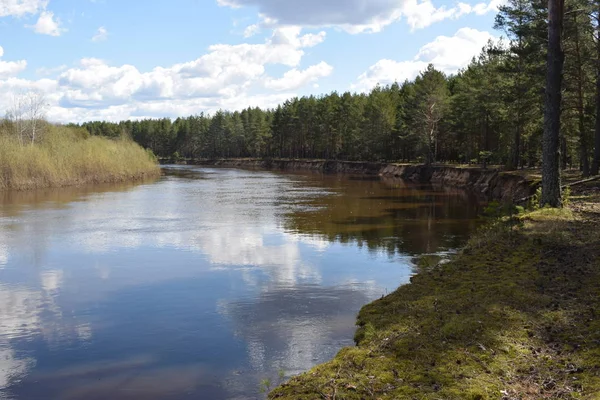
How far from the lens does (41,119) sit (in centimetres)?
7356

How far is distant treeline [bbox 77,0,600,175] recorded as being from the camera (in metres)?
35.4

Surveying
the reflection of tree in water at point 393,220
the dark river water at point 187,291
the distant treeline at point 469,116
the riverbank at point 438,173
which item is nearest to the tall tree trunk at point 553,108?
the distant treeline at point 469,116

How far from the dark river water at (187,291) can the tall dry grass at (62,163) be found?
1871cm

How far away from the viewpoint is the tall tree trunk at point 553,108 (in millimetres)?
20812

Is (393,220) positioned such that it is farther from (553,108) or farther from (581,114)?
(581,114)

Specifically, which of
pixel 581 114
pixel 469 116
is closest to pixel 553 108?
pixel 581 114

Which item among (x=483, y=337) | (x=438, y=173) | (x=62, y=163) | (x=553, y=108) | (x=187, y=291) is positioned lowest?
(x=187, y=291)

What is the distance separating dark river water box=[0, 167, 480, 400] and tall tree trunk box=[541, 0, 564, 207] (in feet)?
14.9

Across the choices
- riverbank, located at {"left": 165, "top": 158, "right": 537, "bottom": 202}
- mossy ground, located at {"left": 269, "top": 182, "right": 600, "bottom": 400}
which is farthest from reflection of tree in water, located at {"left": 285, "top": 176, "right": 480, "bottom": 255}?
mossy ground, located at {"left": 269, "top": 182, "right": 600, "bottom": 400}

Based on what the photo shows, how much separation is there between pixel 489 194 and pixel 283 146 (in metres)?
95.6

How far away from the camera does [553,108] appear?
21016 mm

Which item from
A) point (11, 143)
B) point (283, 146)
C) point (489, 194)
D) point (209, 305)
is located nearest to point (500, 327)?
point (209, 305)

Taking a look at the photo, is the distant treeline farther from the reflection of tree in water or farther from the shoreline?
the shoreline

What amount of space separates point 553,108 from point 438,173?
51.4 meters
